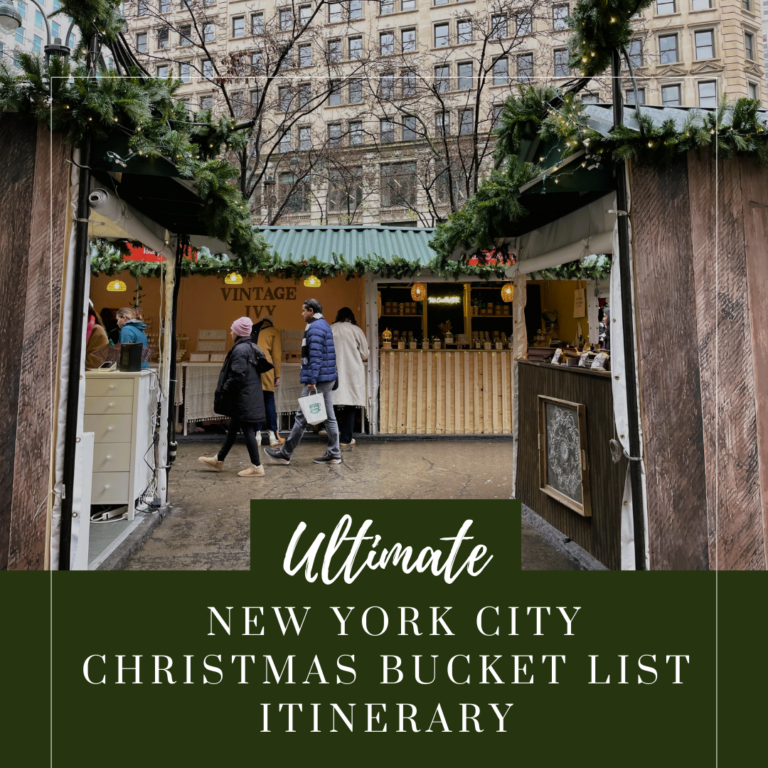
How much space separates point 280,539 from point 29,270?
6.76ft

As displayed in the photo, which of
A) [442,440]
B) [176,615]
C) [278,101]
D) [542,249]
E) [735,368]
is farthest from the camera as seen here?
[278,101]

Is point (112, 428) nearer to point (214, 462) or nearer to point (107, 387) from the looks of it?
point (107, 387)

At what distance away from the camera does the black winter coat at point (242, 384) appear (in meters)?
6.08

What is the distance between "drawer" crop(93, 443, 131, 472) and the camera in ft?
15.8

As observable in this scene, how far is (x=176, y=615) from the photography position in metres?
2.26

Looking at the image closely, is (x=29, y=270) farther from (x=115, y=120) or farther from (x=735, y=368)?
(x=735, y=368)

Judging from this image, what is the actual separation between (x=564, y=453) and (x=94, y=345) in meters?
4.25

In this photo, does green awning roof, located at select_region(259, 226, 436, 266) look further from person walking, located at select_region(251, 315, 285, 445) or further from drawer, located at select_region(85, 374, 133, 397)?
drawer, located at select_region(85, 374, 133, 397)

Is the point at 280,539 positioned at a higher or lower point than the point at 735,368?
lower

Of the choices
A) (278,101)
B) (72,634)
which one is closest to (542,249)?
(72,634)

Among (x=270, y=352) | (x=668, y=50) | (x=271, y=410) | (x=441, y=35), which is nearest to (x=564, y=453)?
(x=271, y=410)

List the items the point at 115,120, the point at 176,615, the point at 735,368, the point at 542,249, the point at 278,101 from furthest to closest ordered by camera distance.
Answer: the point at 278,101, the point at 542,249, the point at 735,368, the point at 115,120, the point at 176,615

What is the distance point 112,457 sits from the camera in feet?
15.8

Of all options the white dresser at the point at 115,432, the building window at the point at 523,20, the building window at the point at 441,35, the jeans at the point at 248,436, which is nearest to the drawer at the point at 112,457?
the white dresser at the point at 115,432
